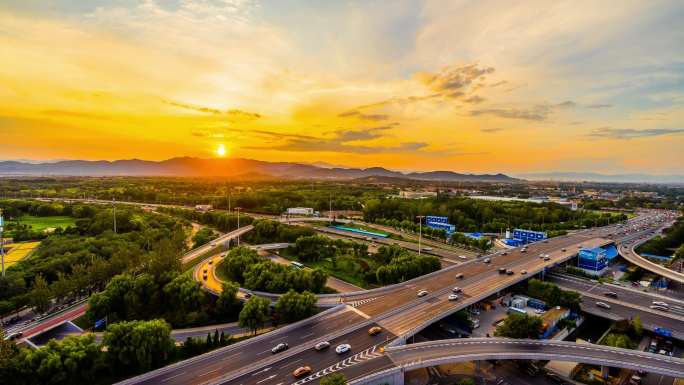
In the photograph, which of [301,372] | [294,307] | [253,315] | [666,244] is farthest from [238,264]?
[666,244]

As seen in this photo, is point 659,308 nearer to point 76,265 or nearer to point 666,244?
point 666,244

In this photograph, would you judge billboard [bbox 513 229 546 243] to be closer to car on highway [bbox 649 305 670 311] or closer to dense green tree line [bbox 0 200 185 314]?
car on highway [bbox 649 305 670 311]

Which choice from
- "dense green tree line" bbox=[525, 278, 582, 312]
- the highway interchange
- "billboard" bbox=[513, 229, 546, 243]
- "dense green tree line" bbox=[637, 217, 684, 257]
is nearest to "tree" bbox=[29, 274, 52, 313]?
the highway interchange

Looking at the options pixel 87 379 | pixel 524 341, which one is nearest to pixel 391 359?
pixel 524 341

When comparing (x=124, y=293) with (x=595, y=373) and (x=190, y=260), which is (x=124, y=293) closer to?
(x=190, y=260)

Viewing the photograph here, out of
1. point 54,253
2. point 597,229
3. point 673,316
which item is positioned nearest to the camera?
point 673,316
